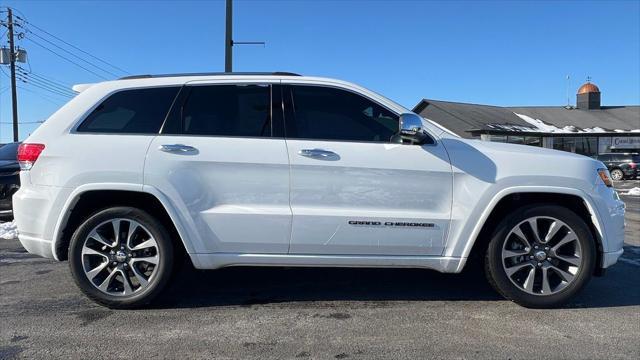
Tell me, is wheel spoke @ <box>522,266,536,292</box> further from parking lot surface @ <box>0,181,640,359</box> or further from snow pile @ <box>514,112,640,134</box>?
snow pile @ <box>514,112,640,134</box>

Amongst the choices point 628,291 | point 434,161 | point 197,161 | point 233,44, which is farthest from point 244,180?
point 233,44

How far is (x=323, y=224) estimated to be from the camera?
153 inches

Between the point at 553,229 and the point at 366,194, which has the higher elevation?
the point at 366,194

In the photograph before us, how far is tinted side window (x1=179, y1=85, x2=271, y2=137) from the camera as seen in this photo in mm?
4039

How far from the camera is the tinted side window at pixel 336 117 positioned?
4.04m

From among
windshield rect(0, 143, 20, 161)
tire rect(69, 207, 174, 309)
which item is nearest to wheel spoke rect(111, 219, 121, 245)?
tire rect(69, 207, 174, 309)

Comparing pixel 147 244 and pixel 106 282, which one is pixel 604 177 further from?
pixel 106 282

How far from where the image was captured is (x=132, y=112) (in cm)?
412

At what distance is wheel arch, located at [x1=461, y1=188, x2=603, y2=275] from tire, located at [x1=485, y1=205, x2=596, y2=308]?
0.09 metres

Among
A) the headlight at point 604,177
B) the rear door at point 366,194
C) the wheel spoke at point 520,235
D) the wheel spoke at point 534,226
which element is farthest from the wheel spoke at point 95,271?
the headlight at point 604,177

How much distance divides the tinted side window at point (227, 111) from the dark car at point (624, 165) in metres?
Result: 29.4

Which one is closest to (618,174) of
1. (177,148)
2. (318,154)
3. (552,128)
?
(552,128)

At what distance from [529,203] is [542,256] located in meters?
0.45

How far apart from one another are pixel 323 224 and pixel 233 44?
29.3 feet
